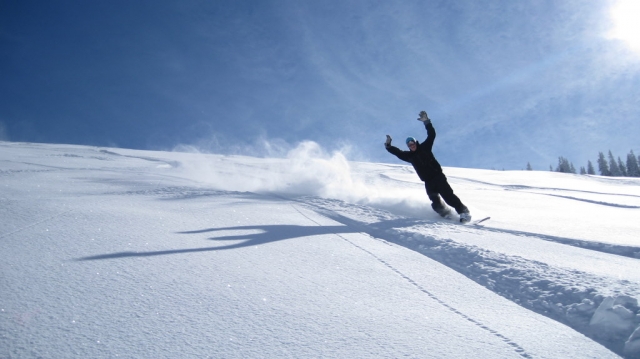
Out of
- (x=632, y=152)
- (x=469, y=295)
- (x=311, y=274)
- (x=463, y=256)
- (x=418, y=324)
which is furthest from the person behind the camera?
(x=632, y=152)

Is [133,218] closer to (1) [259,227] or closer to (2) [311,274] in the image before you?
(1) [259,227]

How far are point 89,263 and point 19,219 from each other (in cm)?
225

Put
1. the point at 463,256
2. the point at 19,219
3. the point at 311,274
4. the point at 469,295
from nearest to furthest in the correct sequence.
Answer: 1. the point at 469,295
2. the point at 311,274
3. the point at 463,256
4. the point at 19,219

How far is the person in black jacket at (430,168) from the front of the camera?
750cm

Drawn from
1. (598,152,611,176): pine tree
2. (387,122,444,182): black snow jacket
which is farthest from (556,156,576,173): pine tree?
(387,122,444,182): black snow jacket

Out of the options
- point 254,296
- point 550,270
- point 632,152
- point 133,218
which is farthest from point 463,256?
point 632,152

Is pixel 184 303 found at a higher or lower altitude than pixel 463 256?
lower

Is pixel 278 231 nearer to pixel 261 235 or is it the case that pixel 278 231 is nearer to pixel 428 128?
pixel 261 235

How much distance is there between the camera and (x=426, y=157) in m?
7.86

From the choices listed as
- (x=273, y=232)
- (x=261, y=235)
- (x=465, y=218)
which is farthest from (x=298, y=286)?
(x=465, y=218)

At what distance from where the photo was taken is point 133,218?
512 cm

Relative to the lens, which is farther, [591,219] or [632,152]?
[632,152]

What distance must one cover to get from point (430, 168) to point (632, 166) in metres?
67.7

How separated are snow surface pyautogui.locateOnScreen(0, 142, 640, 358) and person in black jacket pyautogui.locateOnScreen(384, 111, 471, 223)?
5.32 ft
